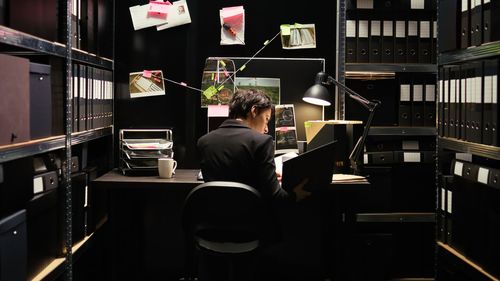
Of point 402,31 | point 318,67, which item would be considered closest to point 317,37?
point 318,67

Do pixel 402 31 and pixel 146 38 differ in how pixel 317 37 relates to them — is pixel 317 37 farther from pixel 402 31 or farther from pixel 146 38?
pixel 146 38

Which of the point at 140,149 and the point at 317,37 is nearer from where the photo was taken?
the point at 140,149

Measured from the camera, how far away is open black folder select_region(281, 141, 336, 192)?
91.7 inches

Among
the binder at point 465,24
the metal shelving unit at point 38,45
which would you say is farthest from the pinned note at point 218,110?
the binder at point 465,24

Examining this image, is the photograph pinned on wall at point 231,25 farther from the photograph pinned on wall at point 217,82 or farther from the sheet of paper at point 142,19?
the sheet of paper at point 142,19

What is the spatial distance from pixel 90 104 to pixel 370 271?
1.80 m

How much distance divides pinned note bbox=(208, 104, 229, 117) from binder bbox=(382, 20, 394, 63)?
0.97 m

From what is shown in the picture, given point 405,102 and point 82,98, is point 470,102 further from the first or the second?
point 82,98

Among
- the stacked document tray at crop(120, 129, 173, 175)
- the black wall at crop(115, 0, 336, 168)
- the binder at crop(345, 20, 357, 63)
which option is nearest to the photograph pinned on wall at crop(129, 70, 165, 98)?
the black wall at crop(115, 0, 336, 168)

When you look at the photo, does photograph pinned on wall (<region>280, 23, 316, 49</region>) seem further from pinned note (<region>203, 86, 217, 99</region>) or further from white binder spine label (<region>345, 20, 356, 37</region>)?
pinned note (<region>203, 86, 217, 99</region>)

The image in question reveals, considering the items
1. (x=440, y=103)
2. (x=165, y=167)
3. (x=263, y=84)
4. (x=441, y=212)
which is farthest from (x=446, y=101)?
(x=165, y=167)

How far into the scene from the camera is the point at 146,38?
140 inches

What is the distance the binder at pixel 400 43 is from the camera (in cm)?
333

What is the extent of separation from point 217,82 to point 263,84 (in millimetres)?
281
